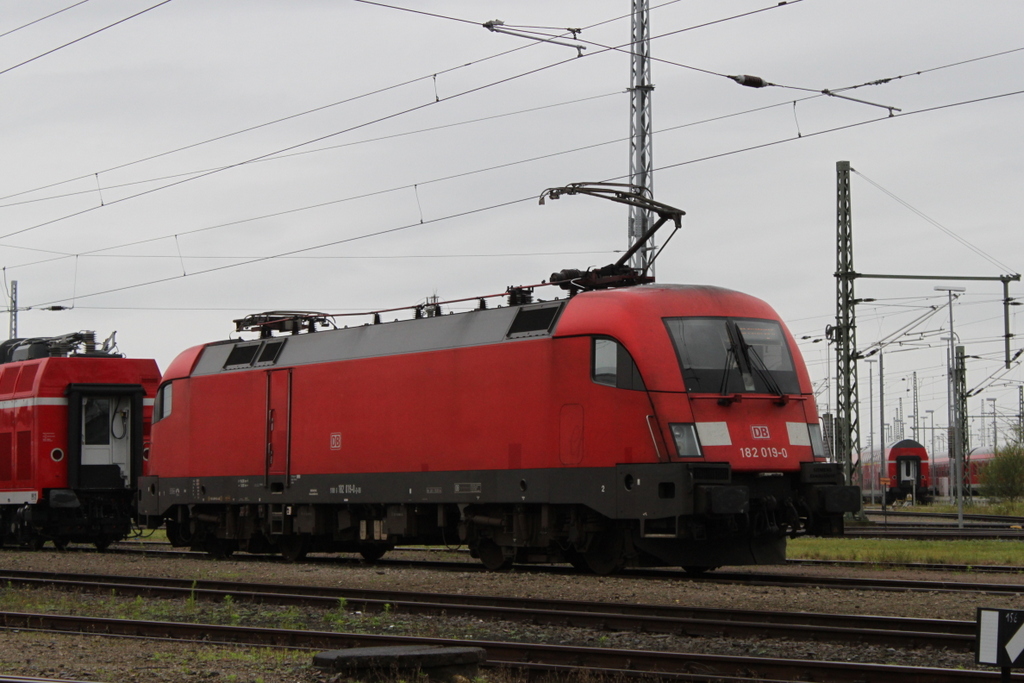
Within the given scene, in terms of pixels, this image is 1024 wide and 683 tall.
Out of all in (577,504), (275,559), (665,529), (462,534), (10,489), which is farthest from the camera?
(10,489)

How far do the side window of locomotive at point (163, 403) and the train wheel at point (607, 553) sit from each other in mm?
11447

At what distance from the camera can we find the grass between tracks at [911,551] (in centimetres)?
2181

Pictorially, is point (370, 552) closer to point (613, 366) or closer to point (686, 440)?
point (613, 366)

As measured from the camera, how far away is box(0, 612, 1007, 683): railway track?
956cm

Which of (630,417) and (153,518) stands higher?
(630,417)

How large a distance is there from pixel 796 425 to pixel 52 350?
18.2m

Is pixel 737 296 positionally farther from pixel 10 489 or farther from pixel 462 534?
pixel 10 489

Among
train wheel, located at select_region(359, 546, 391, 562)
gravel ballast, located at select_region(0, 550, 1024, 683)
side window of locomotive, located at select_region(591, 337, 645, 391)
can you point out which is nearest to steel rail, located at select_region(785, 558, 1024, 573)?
Result: gravel ballast, located at select_region(0, 550, 1024, 683)

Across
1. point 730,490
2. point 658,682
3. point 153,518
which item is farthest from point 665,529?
point 153,518

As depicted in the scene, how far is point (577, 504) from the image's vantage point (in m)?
17.4

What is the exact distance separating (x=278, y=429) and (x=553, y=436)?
23.6 ft

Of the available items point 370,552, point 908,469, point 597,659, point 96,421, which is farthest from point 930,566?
point 908,469

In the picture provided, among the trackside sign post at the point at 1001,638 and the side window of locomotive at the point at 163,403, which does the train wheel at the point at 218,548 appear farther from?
the trackside sign post at the point at 1001,638

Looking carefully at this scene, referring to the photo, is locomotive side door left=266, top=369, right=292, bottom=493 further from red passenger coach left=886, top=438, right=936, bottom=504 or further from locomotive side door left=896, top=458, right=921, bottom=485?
locomotive side door left=896, top=458, right=921, bottom=485
